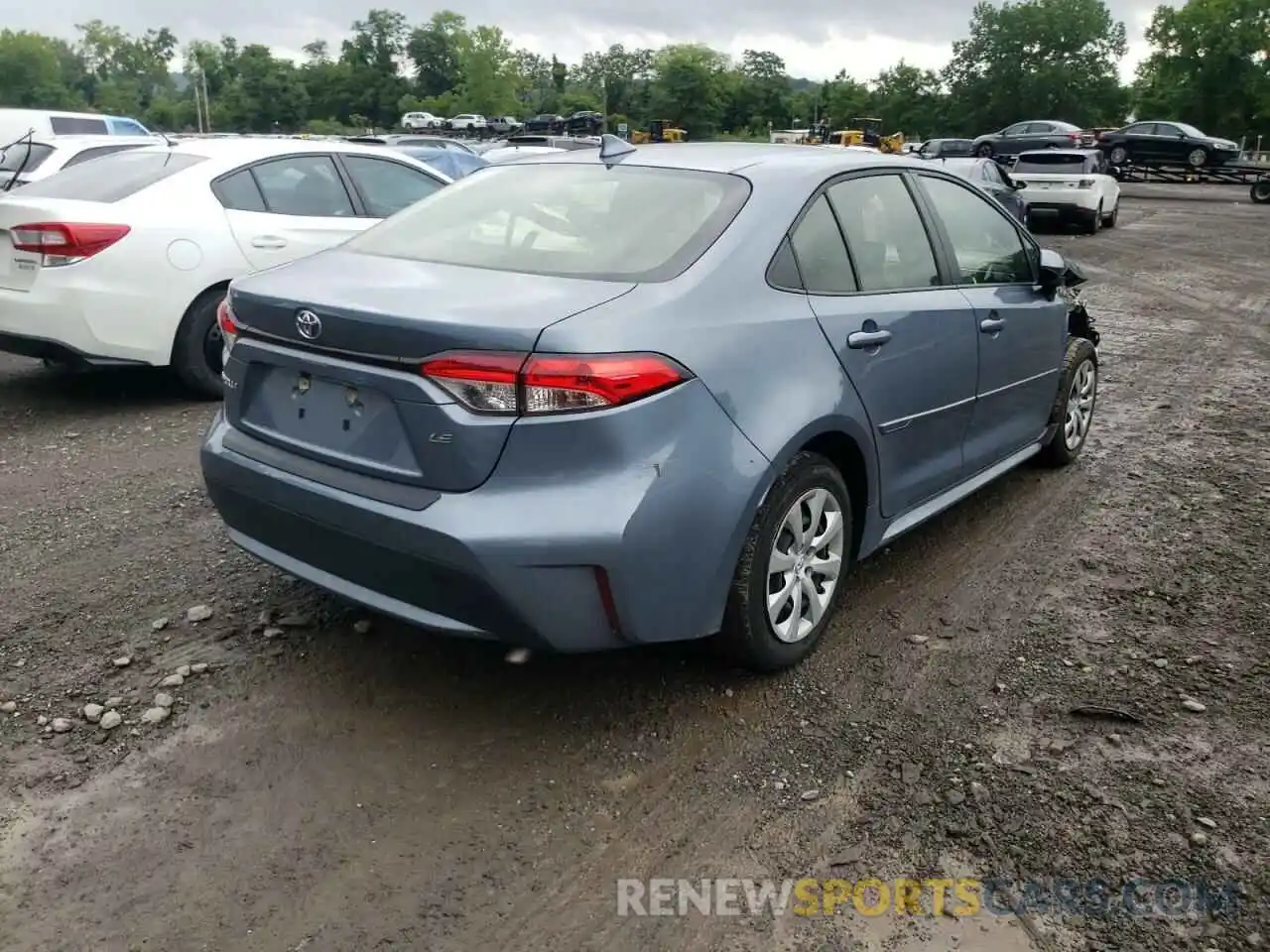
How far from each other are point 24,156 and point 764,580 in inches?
453

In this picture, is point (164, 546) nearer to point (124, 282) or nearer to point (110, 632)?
point (110, 632)

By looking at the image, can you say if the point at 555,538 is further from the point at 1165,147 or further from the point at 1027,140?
the point at 1165,147

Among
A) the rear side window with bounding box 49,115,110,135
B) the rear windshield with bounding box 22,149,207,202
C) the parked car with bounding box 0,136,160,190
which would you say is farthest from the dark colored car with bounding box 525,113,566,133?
the rear windshield with bounding box 22,149,207,202

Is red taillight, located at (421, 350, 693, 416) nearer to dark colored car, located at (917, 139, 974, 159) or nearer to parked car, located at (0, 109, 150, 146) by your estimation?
parked car, located at (0, 109, 150, 146)

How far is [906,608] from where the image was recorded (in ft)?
13.5

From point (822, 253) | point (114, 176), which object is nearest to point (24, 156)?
point (114, 176)

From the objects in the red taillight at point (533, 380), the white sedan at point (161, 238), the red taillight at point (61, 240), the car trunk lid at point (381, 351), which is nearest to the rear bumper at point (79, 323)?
the white sedan at point (161, 238)

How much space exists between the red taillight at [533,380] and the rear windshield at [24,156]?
410 inches

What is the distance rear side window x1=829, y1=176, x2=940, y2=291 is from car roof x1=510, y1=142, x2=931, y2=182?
0.09m

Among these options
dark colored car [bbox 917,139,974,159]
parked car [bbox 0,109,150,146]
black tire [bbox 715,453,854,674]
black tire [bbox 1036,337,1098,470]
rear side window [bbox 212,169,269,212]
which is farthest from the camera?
dark colored car [bbox 917,139,974,159]

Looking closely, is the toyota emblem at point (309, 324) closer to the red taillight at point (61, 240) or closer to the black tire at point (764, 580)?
the black tire at point (764, 580)

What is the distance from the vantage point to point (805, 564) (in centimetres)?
353

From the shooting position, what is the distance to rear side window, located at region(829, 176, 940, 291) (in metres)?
3.80

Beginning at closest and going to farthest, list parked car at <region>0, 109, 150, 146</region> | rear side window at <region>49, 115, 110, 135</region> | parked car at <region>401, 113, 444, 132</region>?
parked car at <region>0, 109, 150, 146</region> < rear side window at <region>49, 115, 110, 135</region> < parked car at <region>401, 113, 444, 132</region>
